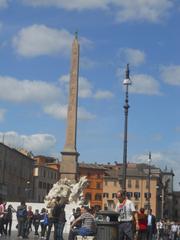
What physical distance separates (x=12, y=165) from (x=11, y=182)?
8.00 ft

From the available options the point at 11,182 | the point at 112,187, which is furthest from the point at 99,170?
the point at 11,182

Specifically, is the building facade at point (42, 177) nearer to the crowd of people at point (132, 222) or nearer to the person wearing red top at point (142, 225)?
the crowd of people at point (132, 222)

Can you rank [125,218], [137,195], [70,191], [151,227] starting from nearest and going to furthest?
[125,218], [151,227], [70,191], [137,195]

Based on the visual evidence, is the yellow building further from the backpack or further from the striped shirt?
the striped shirt

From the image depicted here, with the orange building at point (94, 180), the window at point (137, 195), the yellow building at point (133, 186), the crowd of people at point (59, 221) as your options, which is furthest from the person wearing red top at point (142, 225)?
the orange building at point (94, 180)

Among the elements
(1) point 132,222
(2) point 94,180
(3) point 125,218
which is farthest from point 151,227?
(2) point 94,180

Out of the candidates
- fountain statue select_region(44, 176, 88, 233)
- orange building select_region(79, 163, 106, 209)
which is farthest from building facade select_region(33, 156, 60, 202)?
fountain statue select_region(44, 176, 88, 233)

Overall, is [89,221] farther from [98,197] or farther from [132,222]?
[98,197]

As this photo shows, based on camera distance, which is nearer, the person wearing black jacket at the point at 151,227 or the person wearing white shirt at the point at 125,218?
the person wearing white shirt at the point at 125,218

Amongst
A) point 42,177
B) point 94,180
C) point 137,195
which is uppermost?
point 94,180

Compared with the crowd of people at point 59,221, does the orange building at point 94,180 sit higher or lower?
higher

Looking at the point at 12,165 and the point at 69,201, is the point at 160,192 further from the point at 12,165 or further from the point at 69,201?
the point at 69,201

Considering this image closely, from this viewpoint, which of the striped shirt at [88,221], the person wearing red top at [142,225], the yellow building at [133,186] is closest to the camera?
the striped shirt at [88,221]

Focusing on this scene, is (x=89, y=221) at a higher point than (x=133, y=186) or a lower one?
lower
